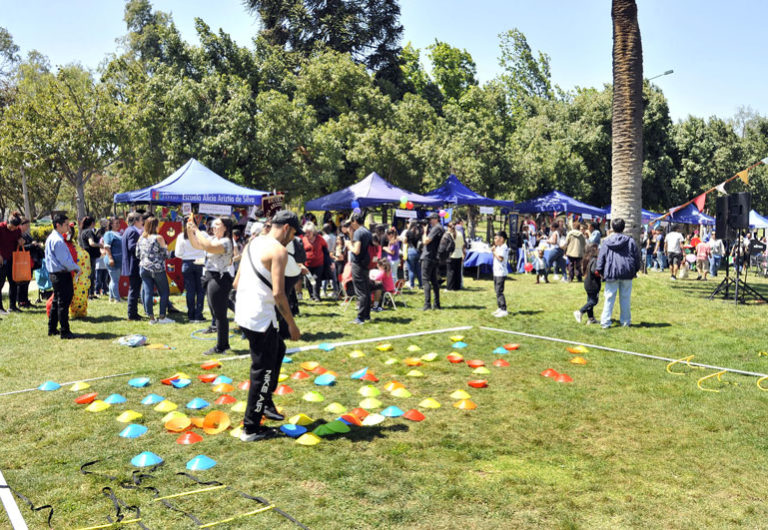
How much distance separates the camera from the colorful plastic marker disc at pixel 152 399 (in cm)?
599

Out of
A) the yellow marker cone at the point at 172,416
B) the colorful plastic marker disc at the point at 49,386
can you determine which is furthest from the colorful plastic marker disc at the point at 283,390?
the colorful plastic marker disc at the point at 49,386

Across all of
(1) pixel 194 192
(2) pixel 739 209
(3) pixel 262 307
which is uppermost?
(1) pixel 194 192

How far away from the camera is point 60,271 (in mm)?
8922

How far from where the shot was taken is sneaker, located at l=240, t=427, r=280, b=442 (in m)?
4.98

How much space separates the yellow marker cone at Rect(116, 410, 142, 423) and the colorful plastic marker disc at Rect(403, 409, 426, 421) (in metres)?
2.47

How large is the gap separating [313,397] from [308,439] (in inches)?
46.1

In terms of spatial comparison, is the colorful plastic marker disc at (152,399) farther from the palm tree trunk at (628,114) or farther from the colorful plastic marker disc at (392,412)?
the palm tree trunk at (628,114)

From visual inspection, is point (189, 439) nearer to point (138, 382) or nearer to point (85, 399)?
point (85, 399)

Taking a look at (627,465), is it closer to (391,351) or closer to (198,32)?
(391,351)

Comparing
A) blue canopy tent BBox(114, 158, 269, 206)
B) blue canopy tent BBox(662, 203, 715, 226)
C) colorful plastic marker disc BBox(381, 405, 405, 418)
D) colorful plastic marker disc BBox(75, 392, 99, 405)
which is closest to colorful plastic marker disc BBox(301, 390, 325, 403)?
colorful plastic marker disc BBox(381, 405, 405, 418)

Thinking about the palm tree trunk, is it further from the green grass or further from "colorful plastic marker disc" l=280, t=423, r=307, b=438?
"colorful plastic marker disc" l=280, t=423, r=307, b=438

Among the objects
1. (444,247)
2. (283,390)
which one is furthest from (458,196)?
(283,390)

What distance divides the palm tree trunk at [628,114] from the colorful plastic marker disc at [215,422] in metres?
11.5

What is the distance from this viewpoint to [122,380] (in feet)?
22.5
